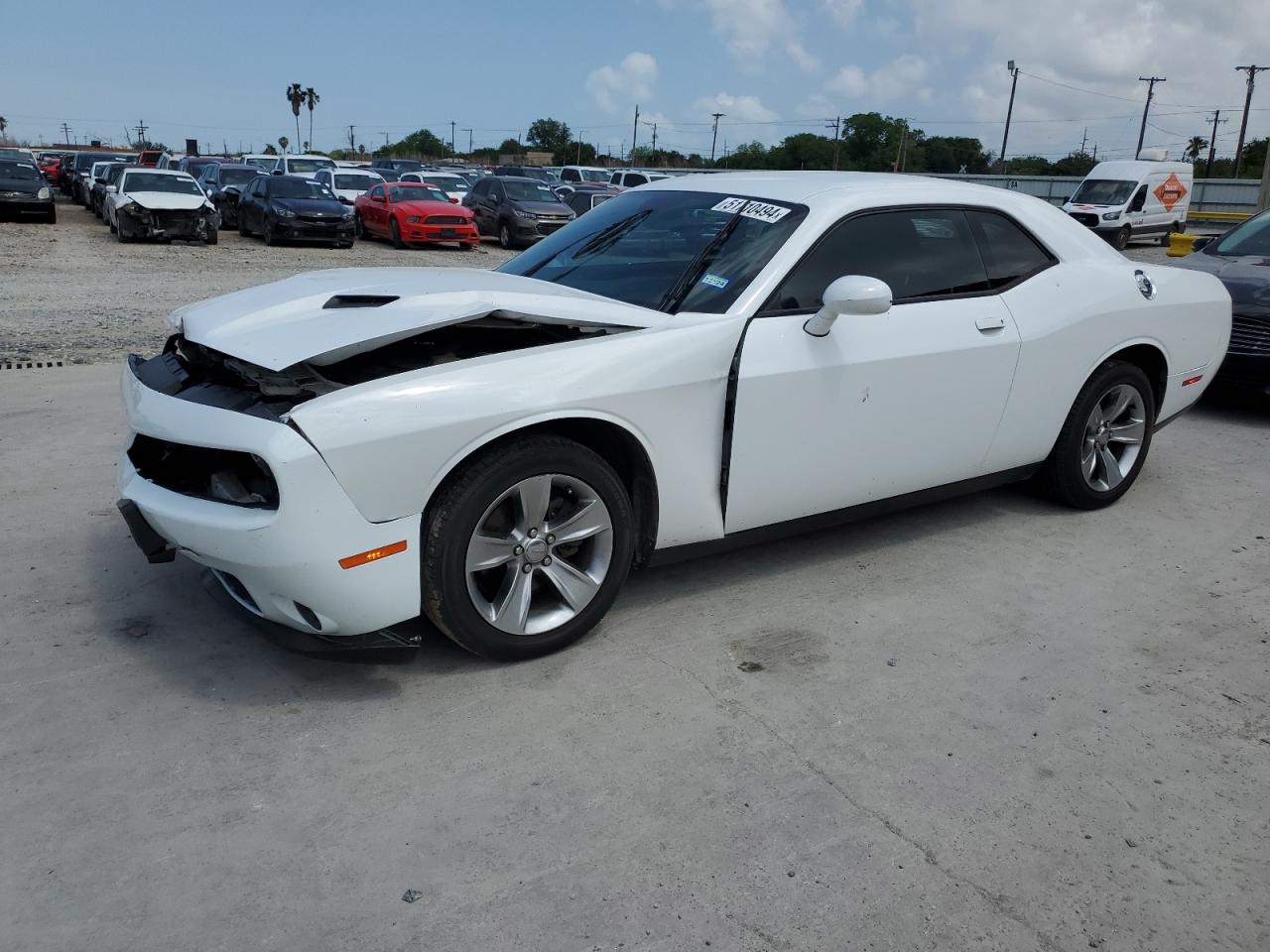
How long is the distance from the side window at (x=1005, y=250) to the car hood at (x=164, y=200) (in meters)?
18.2

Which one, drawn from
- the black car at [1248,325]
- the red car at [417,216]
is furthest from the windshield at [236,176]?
the black car at [1248,325]

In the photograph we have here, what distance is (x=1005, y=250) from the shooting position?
4.65 meters

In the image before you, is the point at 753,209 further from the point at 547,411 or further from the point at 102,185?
the point at 102,185

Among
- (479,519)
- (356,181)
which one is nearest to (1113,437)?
(479,519)

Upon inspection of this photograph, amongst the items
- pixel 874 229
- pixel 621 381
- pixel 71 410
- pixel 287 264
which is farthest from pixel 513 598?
pixel 287 264

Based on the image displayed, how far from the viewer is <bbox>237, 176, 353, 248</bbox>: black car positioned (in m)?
19.9

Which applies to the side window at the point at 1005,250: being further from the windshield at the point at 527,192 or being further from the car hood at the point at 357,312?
the windshield at the point at 527,192

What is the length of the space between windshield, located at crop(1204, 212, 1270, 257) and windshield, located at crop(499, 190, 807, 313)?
6.05m

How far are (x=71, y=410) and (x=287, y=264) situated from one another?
10555 mm

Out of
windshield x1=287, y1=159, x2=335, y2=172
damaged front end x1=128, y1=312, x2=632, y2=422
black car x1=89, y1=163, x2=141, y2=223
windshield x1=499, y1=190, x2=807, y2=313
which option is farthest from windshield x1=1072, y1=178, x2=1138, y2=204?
damaged front end x1=128, y1=312, x2=632, y2=422

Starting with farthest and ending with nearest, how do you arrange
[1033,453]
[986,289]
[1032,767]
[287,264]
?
[287,264] → [1033,453] → [986,289] → [1032,767]

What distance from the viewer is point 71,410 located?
6.50 metres

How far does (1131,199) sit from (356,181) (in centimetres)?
1966

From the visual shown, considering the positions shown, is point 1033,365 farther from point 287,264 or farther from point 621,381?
point 287,264
